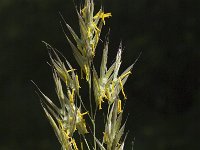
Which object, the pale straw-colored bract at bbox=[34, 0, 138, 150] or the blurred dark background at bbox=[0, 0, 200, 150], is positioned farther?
the blurred dark background at bbox=[0, 0, 200, 150]

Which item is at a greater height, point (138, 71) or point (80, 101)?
point (80, 101)

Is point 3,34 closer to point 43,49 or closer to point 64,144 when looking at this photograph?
point 43,49

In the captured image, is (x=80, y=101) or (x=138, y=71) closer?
(x=80, y=101)

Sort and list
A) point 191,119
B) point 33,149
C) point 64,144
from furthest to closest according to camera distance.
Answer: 1. point 33,149
2. point 191,119
3. point 64,144

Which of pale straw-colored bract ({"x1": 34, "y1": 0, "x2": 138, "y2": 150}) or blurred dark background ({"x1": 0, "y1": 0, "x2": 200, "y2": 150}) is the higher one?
pale straw-colored bract ({"x1": 34, "y1": 0, "x2": 138, "y2": 150})

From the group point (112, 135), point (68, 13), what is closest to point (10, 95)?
point (68, 13)

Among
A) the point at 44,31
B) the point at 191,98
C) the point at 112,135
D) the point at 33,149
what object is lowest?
the point at 33,149

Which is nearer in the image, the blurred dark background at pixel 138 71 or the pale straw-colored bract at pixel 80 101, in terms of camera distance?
the pale straw-colored bract at pixel 80 101

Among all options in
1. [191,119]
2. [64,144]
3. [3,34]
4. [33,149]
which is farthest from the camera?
[3,34]
